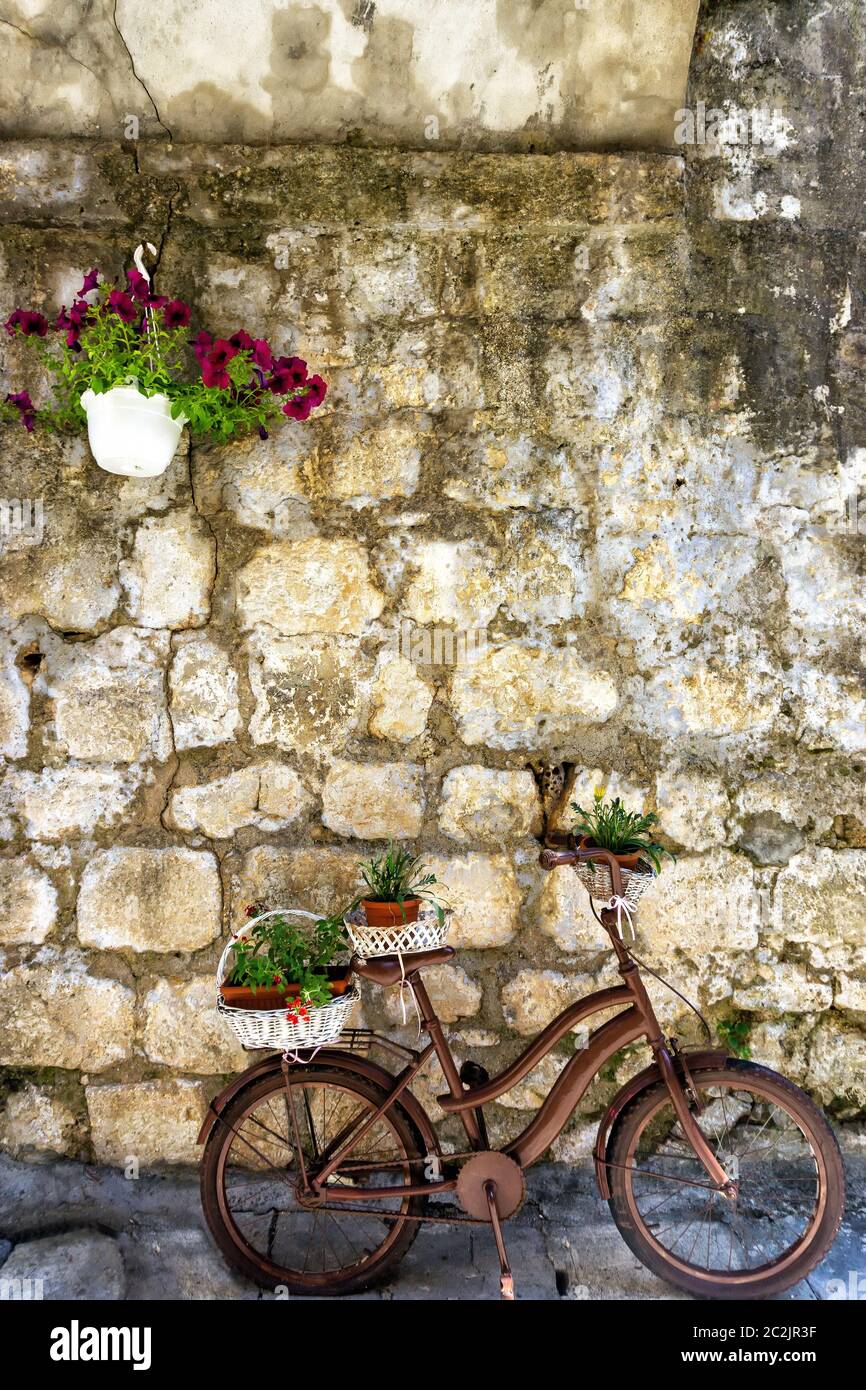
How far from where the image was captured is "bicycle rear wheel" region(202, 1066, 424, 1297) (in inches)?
98.1

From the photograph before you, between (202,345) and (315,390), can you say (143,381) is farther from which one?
(315,390)

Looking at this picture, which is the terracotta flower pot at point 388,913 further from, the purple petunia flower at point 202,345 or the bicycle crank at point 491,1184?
the purple petunia flower at point 202,345

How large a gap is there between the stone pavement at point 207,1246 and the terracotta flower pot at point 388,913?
3.21 ft

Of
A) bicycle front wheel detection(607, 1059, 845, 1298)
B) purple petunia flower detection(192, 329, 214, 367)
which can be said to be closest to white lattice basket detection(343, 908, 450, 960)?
bicycle front wheel detection(607, 1059, 845, 1298)

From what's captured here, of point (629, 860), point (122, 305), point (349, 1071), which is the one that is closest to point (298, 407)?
point (122, 305)

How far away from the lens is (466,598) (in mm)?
3041

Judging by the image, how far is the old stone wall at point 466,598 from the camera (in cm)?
296

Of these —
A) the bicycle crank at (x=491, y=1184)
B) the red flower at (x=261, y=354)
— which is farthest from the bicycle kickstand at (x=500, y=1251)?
the red flower at (x=261, y=354)

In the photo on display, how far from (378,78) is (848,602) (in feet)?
7.51

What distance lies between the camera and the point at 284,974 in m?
2.49

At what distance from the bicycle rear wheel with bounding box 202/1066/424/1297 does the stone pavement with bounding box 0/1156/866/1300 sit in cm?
9
